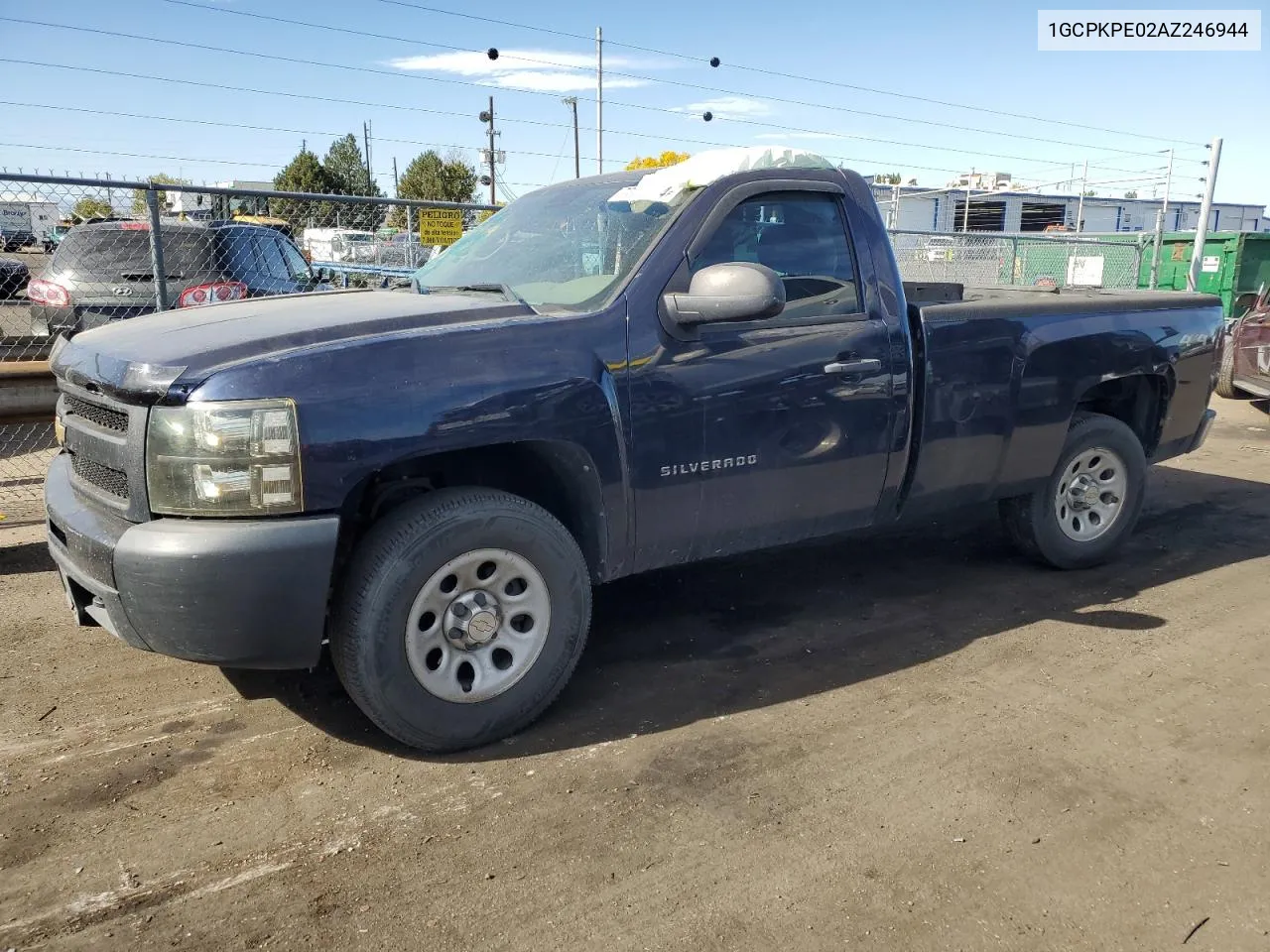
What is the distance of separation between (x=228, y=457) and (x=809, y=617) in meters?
2.74

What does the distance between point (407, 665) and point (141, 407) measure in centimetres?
112

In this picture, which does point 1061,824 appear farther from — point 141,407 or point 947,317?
point 141,407

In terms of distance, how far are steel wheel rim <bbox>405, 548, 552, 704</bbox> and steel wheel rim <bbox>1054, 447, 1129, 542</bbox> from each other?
3.07 m

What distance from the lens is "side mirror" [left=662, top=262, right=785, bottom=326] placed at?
3.50 metres

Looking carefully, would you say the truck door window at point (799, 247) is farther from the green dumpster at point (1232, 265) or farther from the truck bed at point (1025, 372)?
the green dumpster at point (1232, 265)

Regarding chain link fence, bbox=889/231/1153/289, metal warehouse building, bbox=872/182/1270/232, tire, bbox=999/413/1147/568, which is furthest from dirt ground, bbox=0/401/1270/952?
metal warehouse building, bbox=872/182/1270/232

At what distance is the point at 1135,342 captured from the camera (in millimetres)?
5086

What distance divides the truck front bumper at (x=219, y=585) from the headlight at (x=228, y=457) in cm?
6

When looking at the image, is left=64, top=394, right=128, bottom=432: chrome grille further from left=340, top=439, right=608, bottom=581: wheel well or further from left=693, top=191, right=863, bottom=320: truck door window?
left=693, top=191, right=863, bottom=320: truck door window

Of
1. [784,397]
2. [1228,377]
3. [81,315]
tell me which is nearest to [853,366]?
[784,397]

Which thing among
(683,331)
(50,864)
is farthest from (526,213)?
(50,864)

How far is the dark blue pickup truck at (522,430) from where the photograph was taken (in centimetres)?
292

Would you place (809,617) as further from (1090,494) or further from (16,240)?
(16,240)

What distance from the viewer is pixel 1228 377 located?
36.0 ft
